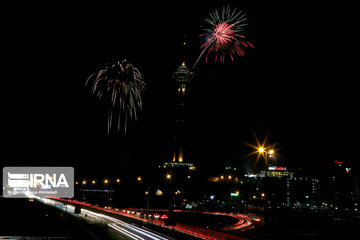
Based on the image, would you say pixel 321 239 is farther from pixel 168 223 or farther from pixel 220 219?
pixel 220 219

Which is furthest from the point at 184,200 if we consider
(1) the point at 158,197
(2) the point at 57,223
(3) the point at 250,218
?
(2) the point at 57,223

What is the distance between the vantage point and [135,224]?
59562 mm

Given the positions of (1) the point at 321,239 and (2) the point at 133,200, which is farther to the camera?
(2) the point at 133,200

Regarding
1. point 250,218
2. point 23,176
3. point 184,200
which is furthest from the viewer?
point 184,200

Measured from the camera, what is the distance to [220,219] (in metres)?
121

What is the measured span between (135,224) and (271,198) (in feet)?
144

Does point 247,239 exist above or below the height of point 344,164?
below

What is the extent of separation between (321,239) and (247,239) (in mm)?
41131

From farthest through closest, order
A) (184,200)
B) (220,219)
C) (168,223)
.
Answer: (184,200) → (220,219) → (168,223)

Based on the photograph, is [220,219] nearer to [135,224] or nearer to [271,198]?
[135,224]

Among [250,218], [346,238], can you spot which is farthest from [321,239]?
[250,218]

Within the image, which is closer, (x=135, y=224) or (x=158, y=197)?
(x=135, y=224)

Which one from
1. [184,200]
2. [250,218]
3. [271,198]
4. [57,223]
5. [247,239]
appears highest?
[271,198]

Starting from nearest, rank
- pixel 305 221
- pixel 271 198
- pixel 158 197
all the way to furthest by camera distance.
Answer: pixel 271 198 < pixel 305 221 < pixel 158 197
